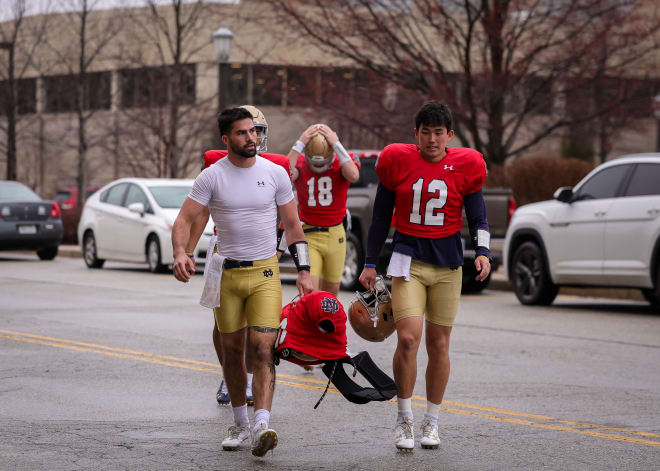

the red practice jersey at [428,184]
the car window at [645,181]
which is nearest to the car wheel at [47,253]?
the car window at [645,181]

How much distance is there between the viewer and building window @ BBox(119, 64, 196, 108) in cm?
3381

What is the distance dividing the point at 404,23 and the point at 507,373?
49.3ft

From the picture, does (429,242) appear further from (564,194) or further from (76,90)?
(76,90)

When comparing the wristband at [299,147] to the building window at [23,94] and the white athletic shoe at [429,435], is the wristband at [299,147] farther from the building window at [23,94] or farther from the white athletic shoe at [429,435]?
the building window at [23,94]

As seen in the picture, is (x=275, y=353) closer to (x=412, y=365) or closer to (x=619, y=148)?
(x=412, y=365)

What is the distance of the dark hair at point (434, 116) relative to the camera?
6.93 meters

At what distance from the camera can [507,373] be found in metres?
9.88

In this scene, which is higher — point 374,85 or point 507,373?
point 374,85

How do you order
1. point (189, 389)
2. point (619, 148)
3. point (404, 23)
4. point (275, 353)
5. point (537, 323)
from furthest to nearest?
point (619, 148) < point (404, 23) < point (537, 323) < point (189, 389) < point (275, 353)

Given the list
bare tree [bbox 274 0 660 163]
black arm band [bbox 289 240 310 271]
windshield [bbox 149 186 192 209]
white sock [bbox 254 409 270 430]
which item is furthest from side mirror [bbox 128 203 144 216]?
white sock [bbox 254 409 270 430]

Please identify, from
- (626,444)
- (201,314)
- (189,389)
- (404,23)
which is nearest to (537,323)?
(201,314)

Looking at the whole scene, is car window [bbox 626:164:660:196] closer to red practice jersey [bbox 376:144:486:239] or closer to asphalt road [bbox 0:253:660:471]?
asphalt road [bbox 0:253:660:471]

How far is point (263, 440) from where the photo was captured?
634 centimetres

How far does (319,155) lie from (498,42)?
→ 1354 centimetres
